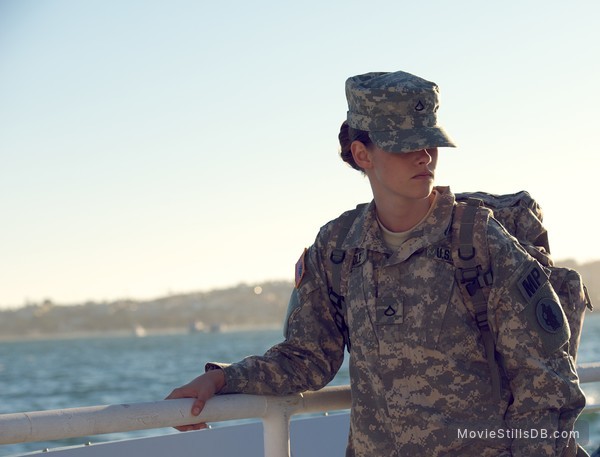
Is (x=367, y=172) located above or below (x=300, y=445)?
above

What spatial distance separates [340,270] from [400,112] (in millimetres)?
488

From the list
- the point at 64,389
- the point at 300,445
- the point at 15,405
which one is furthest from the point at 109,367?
the point at 300,445

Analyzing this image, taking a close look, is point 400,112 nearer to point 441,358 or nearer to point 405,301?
point 405,301

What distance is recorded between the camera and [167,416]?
2.87 metres

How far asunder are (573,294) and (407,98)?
69 centimetres

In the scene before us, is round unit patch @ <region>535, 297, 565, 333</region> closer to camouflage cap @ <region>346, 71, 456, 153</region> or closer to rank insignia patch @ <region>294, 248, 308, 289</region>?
camouflage cap @ <region>346, 71, 456, 153</region>

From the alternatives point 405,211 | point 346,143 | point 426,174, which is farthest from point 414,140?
point 346,143

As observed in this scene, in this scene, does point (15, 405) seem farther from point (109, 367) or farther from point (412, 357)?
point (412, 357)

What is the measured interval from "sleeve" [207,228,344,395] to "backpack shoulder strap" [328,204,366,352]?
0.09 ft

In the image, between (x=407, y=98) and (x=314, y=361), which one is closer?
(x=407, y=98)

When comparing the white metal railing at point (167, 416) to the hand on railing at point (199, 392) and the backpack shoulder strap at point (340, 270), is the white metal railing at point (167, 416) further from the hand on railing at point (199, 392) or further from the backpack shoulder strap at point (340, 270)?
the backpack shoulder strap at point (340, 270)

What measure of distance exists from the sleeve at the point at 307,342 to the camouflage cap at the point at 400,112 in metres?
0.45

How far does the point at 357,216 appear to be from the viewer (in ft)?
10.6

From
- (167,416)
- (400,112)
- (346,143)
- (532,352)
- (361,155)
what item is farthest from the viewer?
(346,143)
